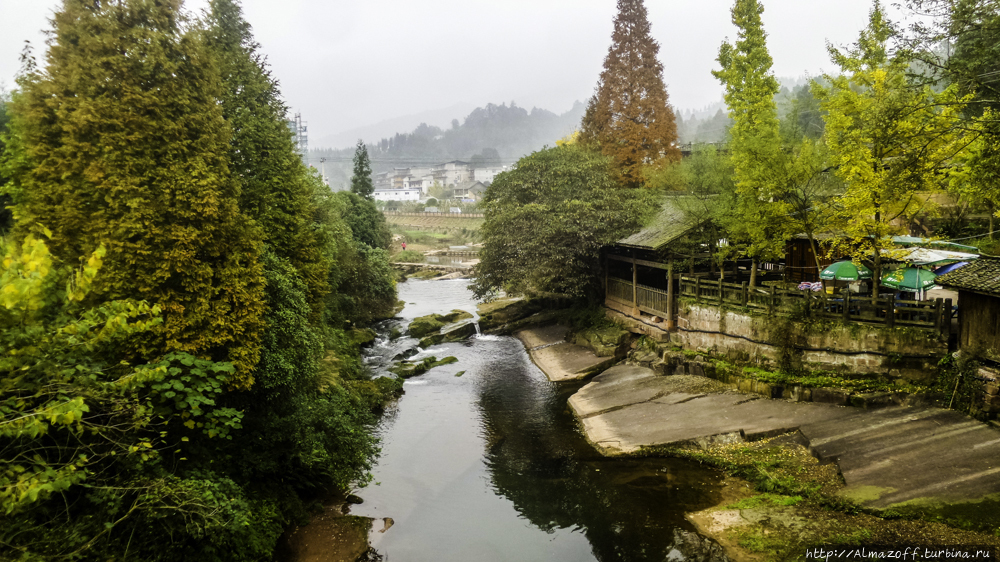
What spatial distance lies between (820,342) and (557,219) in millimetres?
13353

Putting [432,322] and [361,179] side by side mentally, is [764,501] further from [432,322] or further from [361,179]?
[361,179]

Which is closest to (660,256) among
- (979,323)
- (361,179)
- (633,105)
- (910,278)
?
(910,278)

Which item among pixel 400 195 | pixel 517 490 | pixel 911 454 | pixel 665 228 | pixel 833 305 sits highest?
pixel 400 195

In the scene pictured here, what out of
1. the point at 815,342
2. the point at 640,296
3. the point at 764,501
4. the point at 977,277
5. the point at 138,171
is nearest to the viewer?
the point at 138,171

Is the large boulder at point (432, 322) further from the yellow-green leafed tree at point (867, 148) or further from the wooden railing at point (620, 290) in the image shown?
the yellow-green leafed tree at point (867, 148)

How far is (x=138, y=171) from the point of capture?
1072 centimetres

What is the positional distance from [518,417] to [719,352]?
316 inches

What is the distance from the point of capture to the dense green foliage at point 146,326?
7023 mm

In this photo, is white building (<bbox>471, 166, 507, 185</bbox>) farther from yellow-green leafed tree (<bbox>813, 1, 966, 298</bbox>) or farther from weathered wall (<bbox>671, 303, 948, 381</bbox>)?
yellow-green leafed tree (<bbox>813, 1, 966, 298</bbox>)

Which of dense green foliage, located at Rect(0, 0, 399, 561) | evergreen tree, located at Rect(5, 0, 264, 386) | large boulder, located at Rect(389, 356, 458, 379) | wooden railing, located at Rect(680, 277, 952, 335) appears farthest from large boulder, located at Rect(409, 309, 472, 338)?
evergreen tree, located at Rect(5, 0, 264, 386)

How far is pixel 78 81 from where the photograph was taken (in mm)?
10414

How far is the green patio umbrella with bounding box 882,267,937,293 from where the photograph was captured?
1666 cm

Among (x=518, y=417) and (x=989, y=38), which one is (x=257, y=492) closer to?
(x=518, y=417)

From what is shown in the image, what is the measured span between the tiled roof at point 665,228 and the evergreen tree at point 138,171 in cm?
1651
